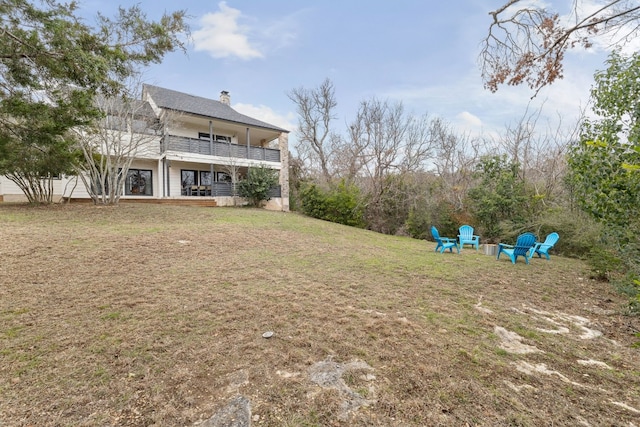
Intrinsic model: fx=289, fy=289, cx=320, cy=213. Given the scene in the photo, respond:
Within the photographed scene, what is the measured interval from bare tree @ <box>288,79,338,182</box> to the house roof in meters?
5.46

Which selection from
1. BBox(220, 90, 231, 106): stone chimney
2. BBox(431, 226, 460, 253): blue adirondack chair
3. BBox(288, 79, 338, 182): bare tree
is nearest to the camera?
BBox(431, 226, 460, 253): blue adirondack chair

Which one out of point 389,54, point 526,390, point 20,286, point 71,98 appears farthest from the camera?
point 389,54

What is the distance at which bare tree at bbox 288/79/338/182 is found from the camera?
24.3m

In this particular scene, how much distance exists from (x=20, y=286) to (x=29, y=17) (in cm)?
405

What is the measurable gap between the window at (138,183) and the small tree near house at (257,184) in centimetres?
568

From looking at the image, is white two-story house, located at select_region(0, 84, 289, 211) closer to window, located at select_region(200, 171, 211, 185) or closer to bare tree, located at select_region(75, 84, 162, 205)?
window, located at select_region(200, 171, 211, 185)

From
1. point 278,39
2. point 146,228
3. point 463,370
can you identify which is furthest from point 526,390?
point 278,39

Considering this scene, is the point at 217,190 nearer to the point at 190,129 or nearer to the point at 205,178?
the point at 205,178

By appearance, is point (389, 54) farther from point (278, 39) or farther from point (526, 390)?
point (526, 390)

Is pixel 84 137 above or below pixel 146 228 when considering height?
above

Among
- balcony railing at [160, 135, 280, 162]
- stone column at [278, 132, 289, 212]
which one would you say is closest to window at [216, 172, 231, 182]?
balcony railing at [160, 135, 280, 162]

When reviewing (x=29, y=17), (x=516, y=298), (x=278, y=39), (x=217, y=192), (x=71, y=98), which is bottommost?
(x=516, y=298)

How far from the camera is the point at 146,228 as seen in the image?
8773mm

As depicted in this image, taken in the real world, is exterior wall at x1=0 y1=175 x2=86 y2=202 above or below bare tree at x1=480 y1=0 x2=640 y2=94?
below
